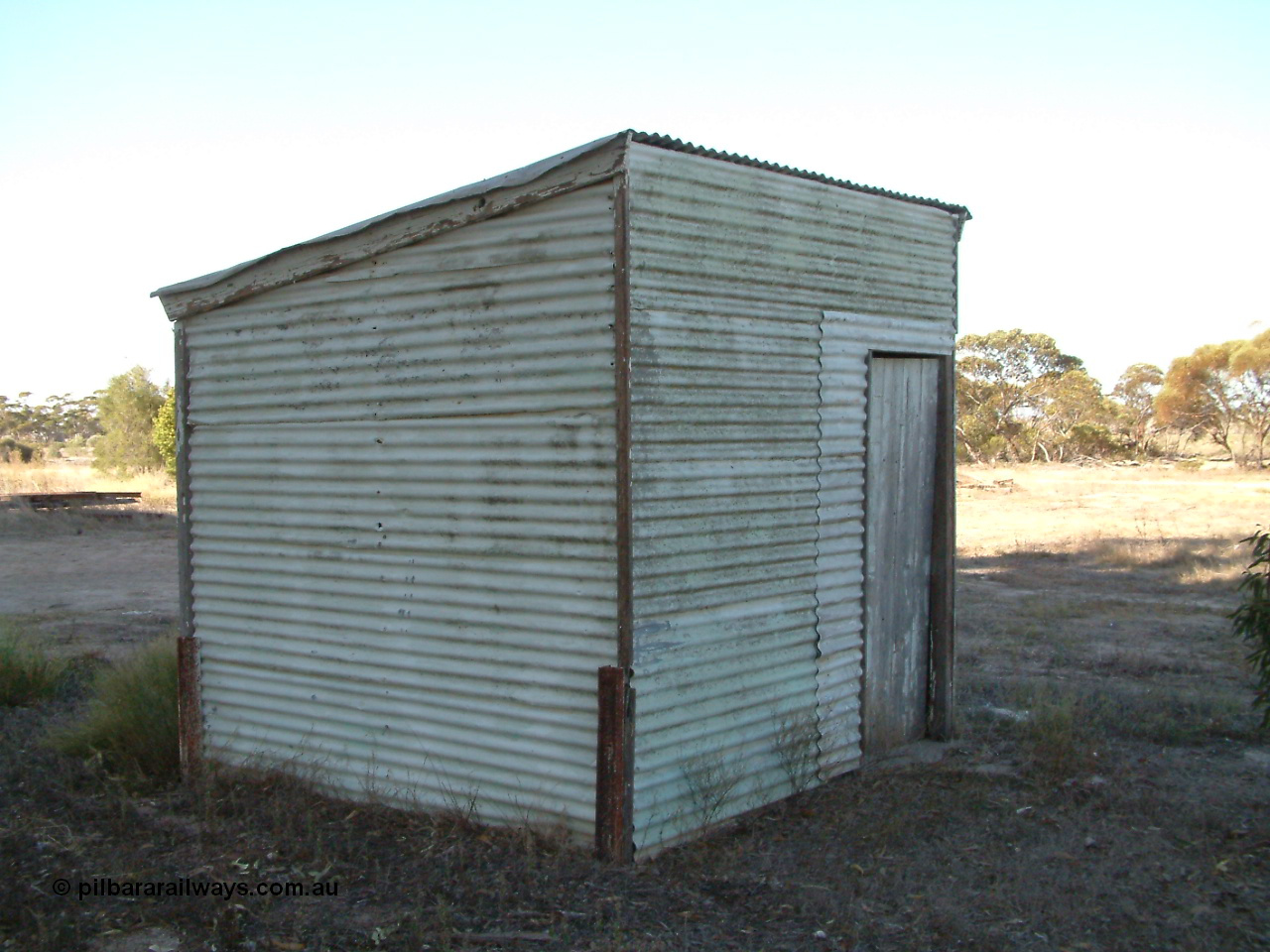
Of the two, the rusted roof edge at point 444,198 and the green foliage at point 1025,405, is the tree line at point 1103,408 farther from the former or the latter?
the rusted roof edge at point 444,198

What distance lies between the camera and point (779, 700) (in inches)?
219

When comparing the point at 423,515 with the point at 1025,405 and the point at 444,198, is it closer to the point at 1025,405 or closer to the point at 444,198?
the point at 444,198

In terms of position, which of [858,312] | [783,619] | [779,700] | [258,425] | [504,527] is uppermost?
[858,312]

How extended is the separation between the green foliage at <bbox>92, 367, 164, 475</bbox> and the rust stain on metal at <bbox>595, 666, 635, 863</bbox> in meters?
34.6

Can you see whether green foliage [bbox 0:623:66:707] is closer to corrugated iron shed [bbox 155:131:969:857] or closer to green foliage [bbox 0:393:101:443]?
corrugated iron shed [bbox 155:131:969:857]

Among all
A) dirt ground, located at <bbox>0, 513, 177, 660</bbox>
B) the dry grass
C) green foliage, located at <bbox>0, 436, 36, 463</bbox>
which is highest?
green foliage, located at <bbox>0, 436, 36, 463</bbox>

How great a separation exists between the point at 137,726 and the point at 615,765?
3.44m

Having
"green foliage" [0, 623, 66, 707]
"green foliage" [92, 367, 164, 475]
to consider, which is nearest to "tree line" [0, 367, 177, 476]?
"green foliage" [92, 367, 164, 475]

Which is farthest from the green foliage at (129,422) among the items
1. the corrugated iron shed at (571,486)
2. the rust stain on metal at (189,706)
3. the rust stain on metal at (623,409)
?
the rust stain on metal at (623,409)

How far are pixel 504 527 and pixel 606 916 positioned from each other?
1787mm

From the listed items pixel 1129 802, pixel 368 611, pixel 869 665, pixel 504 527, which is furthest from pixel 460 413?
pixel 1129 802

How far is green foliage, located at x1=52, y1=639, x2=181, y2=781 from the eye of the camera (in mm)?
6316

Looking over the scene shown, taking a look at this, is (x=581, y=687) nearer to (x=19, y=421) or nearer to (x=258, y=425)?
(x=258, y=425)

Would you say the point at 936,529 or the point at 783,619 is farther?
the point at 936,529
